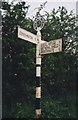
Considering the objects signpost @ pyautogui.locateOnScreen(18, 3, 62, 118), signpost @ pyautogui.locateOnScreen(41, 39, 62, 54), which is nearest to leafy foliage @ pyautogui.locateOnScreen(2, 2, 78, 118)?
signpost @ pyautogui.locateOnScreen(18, 3, 62, 118)

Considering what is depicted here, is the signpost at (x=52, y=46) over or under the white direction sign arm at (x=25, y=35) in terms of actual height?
under

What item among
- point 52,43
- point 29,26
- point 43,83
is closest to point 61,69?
point 43,83

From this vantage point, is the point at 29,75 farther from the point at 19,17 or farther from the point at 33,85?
the point at 19,17

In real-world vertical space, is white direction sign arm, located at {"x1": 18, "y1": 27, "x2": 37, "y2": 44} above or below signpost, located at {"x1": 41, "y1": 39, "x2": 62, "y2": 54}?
above

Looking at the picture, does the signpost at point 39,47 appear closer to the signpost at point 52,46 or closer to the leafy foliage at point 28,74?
the signpost at point 52,46

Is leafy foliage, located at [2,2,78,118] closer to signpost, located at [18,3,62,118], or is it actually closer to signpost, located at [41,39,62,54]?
signpost, located at [18,3,62,118]

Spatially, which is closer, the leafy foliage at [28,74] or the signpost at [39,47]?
the signpost at [39,47]

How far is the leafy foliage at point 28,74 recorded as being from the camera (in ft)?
36.9

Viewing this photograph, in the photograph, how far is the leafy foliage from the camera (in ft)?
36.9

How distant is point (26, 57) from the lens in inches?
456

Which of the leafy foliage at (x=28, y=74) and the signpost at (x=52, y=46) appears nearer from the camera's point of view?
the signpost at (x=52, y=46)

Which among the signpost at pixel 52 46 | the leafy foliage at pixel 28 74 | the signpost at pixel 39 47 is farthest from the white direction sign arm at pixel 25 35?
the leafy foliage at pixel 28 74

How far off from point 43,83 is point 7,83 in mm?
1463

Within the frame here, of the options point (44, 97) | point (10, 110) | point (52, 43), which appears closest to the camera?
point (52, 43)
